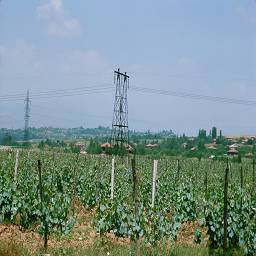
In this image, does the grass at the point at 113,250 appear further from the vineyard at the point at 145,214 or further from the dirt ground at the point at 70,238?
the vineyard at the point at 145,214

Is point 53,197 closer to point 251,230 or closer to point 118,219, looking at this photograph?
point 118,219

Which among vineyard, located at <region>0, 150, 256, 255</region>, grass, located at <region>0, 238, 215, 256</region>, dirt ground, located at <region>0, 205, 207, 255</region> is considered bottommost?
dirt ground, located at <region>0, 205, 207, 255</region>

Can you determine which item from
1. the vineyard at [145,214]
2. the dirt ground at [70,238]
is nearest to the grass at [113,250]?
the dirt ground at [70,238]

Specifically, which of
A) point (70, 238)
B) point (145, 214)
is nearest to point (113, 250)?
point (145, 214)

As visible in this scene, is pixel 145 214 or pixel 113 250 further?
pixel 145 214

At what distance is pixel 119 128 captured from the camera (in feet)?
140

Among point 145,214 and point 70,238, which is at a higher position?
point 145,214

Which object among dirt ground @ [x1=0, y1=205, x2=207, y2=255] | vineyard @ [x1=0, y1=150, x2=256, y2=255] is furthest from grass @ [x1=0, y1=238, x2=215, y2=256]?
vineyard @ [x1=0, y1=150, x2=256, y2=255]

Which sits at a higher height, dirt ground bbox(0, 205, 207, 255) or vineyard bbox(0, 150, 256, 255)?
vineyard bbox(0, 150, 256, 255)

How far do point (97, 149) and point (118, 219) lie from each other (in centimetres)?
6517

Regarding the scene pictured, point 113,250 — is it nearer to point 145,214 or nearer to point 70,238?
point 145,214

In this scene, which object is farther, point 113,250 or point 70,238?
point 70,238

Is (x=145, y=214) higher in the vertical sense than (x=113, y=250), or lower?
higher

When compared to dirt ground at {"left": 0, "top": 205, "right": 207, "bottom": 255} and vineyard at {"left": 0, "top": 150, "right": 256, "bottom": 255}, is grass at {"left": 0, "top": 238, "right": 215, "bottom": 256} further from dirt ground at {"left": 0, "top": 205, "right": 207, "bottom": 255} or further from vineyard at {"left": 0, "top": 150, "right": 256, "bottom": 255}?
vineyard at {"left": 0, "top": 150, "right": 256, "bottom": 255}
